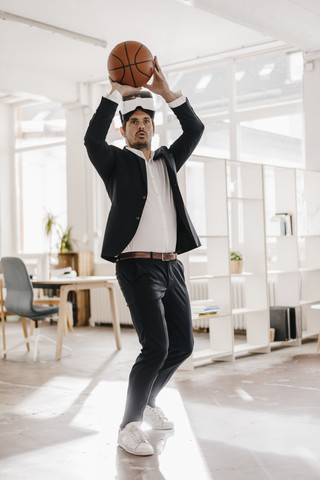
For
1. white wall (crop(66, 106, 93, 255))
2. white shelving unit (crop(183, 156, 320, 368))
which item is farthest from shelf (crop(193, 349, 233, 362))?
white wall (crop(66, 106, 93, 255))

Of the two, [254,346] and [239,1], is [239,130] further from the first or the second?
[254,346]

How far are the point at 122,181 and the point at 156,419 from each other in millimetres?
1184

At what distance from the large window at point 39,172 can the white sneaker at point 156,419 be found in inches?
249

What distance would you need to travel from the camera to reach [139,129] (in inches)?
121

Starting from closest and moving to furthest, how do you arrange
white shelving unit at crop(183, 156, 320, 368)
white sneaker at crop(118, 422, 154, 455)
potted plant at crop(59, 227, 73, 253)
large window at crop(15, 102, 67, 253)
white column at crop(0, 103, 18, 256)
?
white sneaker at crop(118, 422, 154, 455)
white shelving unit at crop(183, 156, 320, 368)
potted plant at crop(59, 227, 73, 253)
large window at crop(15, 102, 67, 253)
white column at crop(0, 103, 18, 256)

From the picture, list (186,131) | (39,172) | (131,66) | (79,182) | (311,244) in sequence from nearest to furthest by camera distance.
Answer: (131,66), (186,131), (311,244), (79,182), (39,172)

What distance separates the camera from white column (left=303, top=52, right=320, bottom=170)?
6484 mm

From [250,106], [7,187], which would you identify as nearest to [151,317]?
[250,106]

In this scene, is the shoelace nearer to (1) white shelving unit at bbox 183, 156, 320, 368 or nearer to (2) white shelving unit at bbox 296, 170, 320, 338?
(1) white shelving unit at bbox 183, 156, 320, 368

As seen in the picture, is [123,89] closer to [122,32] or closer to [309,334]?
[309,334]

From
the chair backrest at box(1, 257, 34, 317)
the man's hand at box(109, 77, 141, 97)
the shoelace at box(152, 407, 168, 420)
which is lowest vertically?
the shoelace at box(152, 407, 168, 420)

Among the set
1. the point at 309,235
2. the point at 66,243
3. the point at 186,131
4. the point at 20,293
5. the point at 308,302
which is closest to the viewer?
the point at 186,131

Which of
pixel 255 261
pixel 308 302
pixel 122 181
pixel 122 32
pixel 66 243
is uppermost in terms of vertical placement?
pixel 122 32

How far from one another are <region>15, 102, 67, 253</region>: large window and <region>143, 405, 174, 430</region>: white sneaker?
6312mm
